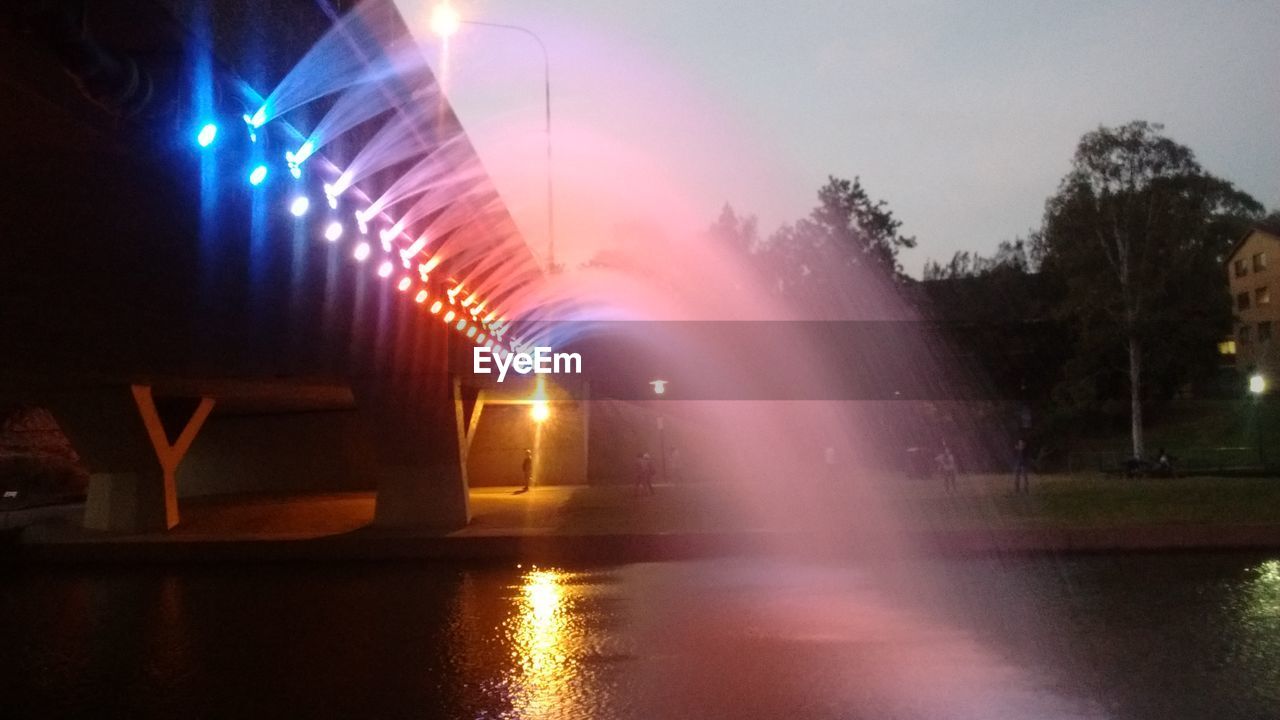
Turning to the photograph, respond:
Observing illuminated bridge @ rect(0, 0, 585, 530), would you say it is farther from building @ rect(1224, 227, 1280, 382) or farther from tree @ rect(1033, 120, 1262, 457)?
building @ rect(1224, 227, 1280, 382)

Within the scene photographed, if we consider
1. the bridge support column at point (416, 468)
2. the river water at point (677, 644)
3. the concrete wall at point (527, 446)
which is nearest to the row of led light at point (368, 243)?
the bridge support column at point (416, 468)

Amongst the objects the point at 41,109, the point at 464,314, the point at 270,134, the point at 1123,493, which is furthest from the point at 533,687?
the point at 1123,493

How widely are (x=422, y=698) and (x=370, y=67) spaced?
9.04m

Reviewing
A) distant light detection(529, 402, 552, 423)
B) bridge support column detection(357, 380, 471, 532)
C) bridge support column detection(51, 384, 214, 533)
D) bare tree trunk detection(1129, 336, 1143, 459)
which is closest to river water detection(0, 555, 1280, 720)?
bridge support column detection(357, 380, 471, 532)

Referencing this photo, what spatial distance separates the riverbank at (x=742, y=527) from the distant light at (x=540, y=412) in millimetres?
8910

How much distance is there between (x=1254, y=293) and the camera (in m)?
52.5

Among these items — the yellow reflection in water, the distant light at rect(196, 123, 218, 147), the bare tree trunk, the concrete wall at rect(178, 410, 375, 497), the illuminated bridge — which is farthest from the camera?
the concrete wall at rect(178, 410, 375, 497)

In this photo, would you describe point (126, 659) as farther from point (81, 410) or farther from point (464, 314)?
point (81, 410)

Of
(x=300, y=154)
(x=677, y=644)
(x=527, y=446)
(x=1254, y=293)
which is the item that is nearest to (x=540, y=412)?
(x=527, y=446)

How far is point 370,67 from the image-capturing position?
14.3 metres
